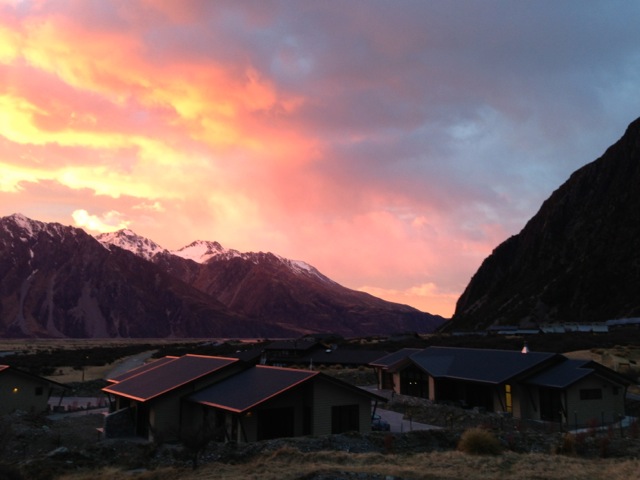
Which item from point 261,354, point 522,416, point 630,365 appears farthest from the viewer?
point 261,354

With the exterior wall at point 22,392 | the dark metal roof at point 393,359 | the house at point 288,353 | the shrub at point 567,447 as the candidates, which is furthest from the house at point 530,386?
the house at point 288,353

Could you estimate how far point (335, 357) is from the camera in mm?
76938

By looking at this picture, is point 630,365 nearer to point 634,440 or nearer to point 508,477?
point 634,440

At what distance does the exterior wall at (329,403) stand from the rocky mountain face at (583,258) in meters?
117

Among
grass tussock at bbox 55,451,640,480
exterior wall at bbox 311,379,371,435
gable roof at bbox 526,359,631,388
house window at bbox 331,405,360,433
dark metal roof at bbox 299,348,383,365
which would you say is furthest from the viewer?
dark metal roof at bbox 299,348,383,365

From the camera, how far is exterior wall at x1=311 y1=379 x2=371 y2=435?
100 ft

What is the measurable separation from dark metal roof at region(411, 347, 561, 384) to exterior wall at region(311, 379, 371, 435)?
12213 mm

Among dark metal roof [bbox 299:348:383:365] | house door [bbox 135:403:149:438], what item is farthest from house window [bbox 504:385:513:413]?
dark metal roof [bbox 299:348:383:365]

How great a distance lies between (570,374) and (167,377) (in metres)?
26.1

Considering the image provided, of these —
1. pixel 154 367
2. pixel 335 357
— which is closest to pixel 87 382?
pixel 154 367

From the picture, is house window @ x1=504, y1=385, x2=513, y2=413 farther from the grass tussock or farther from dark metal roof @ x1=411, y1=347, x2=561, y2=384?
the grass tussock

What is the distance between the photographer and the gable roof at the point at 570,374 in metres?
37.6

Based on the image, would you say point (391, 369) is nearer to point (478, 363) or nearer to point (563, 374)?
point (478, 363)

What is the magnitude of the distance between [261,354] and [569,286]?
102m
